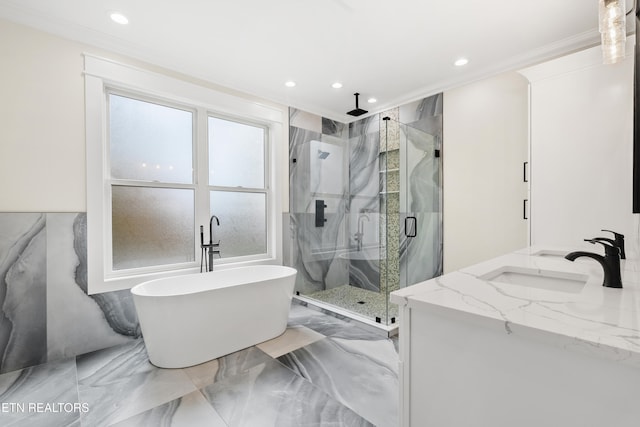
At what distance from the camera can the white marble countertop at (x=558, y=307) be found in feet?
1.98

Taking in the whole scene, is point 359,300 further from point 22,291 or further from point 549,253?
point 22,291

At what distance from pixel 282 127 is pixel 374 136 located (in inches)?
49.6

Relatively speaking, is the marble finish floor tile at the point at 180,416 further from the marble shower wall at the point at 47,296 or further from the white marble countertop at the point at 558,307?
the white marble countertop at the point at 558,307

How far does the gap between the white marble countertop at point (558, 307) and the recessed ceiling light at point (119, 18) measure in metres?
2.63

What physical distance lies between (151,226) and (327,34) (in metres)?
2.32

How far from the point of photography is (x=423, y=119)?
345cm

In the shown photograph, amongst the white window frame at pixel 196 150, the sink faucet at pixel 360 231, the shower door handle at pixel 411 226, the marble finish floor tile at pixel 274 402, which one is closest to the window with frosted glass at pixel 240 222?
the white window frame at pixel 196 150

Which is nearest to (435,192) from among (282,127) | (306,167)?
(306,167)

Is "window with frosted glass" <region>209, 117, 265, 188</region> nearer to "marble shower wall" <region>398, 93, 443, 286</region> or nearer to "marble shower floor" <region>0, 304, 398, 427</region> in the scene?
"marble shower wall" <region>398, 93, 443, 286</region>

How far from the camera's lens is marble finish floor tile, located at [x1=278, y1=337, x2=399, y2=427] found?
1727mm

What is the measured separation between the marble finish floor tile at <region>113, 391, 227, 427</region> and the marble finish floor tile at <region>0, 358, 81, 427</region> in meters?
0.33

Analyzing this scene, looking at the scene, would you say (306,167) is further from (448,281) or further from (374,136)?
(448,281)

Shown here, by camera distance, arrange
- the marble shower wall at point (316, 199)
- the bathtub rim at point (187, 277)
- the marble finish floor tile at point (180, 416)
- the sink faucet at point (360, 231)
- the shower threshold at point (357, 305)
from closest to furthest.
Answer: the marble finish floor tile at point (180, 416) < the bathtub rim at point (187, 277) < the shower threshold at point (357, 305) < the marble shower wall at point (316, 199) < the sink faucet at point (360, 231)

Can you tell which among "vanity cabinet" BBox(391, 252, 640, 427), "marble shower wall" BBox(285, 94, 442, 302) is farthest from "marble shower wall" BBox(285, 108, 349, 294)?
"vanity cabinet" BBox(391, 252, 640, 427)
